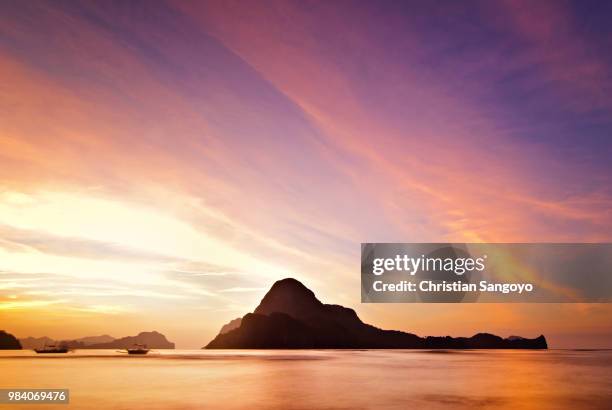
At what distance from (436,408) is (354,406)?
7.64 metres

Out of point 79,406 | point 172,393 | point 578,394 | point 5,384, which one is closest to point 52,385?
point 5,384

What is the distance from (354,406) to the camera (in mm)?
54469

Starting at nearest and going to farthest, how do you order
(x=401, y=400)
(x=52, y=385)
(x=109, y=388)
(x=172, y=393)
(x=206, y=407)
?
(x=206, y=407) → (x=401, y=400) → (x=172, y=393) → (x=109, y=388) → (x=52, y=385)

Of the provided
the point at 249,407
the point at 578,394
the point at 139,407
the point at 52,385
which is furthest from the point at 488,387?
the point at 52,385

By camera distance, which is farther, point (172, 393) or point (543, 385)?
point (543, 385)

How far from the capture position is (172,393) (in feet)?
230

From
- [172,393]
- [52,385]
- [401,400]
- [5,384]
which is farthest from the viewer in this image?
[5,384]

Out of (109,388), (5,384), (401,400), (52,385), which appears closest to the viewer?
(401,400)

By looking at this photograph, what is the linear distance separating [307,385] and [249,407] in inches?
1129

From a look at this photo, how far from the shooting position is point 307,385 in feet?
268

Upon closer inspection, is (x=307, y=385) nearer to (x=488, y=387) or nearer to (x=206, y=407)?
(x=488, y=387)

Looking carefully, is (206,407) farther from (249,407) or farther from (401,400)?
(401,400)

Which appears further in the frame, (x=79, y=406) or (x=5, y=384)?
(x=5, y=384)

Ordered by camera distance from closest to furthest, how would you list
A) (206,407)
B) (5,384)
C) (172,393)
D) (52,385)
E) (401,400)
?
1. (206,407)
2. (401,400)
3. (172,393)
4. (52,385)
5. (5,384)
